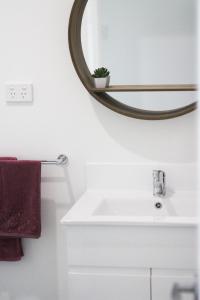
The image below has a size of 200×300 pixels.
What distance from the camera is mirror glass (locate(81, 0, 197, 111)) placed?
1.68m

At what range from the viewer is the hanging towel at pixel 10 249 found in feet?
5.92

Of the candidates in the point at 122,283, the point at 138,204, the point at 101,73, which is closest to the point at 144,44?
the point at 101,73

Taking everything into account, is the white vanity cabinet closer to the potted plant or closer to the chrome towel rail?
the chrome towel rail

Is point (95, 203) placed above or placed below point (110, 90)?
below

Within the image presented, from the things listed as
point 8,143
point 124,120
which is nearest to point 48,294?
point 8,143

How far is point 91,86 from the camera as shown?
1.74 meters

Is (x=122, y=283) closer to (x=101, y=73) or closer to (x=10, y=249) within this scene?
(x=10, y=249)

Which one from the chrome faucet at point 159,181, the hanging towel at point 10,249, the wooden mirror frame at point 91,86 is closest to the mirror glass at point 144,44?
the wooden mirror frame at point 91,86

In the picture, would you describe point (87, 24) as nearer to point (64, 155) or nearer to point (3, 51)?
point (3, 51)

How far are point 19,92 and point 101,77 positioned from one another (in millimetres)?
375

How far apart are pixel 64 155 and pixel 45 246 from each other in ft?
1.41

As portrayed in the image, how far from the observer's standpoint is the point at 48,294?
1.92 m

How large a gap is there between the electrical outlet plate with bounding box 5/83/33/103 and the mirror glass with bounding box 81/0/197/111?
0.29 metres

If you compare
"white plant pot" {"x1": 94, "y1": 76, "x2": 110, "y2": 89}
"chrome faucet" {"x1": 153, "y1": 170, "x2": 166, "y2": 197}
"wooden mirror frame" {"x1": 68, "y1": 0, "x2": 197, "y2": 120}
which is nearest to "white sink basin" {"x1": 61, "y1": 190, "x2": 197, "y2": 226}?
"chrome faucet" {"x1": 153, "y1": 170, "x2": 166, "y2": 197}
